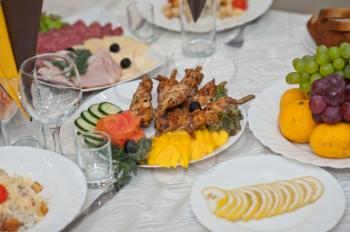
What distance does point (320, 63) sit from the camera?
125cm

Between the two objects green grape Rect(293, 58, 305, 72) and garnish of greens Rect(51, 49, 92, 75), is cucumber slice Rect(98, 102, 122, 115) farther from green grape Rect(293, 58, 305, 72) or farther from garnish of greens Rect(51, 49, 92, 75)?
green grape Rect(293, 58, 305, 72)

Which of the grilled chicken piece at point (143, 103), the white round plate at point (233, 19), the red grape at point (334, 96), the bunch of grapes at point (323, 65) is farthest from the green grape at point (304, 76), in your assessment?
the white round plate at point (233, 19)

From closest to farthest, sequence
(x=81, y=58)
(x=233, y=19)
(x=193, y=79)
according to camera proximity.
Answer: (x=193, y=79), (x=81, y=58), (x=233, y=19)

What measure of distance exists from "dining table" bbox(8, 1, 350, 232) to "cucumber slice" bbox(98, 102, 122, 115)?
0.35ft

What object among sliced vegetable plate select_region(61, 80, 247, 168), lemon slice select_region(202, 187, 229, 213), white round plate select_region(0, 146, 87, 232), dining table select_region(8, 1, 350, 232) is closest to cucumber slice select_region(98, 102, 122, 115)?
sliced vegetable plate select_region(61, 80, 247, 168)

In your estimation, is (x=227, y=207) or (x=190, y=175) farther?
(x=190, y=175)

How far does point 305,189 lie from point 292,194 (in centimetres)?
3

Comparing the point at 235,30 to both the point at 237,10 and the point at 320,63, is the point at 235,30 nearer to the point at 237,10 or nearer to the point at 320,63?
the point at 237,10

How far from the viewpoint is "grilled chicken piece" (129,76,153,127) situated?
1301 millimetres

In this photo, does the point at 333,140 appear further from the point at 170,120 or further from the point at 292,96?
the point at 170,120

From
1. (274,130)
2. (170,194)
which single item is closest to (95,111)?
(170,194)

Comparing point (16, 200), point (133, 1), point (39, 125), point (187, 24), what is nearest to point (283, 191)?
point (16, 200)

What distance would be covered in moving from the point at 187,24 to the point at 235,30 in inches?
6.5

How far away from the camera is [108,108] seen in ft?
4.46
